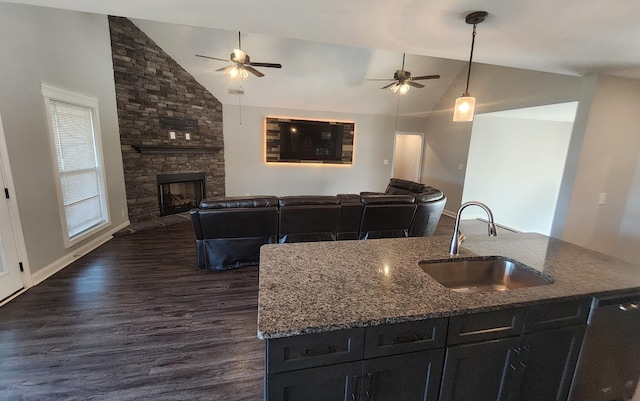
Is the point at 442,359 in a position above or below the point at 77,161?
below

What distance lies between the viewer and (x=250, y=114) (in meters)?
6.76

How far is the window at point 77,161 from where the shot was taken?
330 centimetres

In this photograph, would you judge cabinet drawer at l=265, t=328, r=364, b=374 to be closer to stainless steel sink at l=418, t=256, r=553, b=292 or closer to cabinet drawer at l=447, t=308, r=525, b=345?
cabinet drawer at l=447, t=308, r=525, b=345

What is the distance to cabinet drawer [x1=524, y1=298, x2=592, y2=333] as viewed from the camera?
1.28m

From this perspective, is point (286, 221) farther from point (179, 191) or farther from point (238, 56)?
point (179, 191)

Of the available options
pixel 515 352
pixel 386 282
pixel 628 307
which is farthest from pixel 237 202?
pixel 628 307

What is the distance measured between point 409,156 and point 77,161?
8000 millimetres

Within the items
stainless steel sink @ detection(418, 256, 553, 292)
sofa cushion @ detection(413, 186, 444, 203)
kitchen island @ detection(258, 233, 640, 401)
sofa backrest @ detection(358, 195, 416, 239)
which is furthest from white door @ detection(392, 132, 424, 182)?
kitchen island @ detection(258, 233, 640, 401)

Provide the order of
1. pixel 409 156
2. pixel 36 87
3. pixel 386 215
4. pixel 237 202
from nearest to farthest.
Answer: pixel 36 87 < pixel 237 202 < pixel 386 215 < pixel 409 156

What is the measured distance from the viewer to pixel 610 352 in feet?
4.90

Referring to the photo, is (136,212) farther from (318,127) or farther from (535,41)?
(535,41)

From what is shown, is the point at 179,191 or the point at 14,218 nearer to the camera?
the point at 14,218

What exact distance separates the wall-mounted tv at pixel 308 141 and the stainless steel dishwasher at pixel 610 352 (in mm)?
6252

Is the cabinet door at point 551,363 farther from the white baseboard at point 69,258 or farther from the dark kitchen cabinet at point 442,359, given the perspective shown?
the white baseboard at point 69,258
